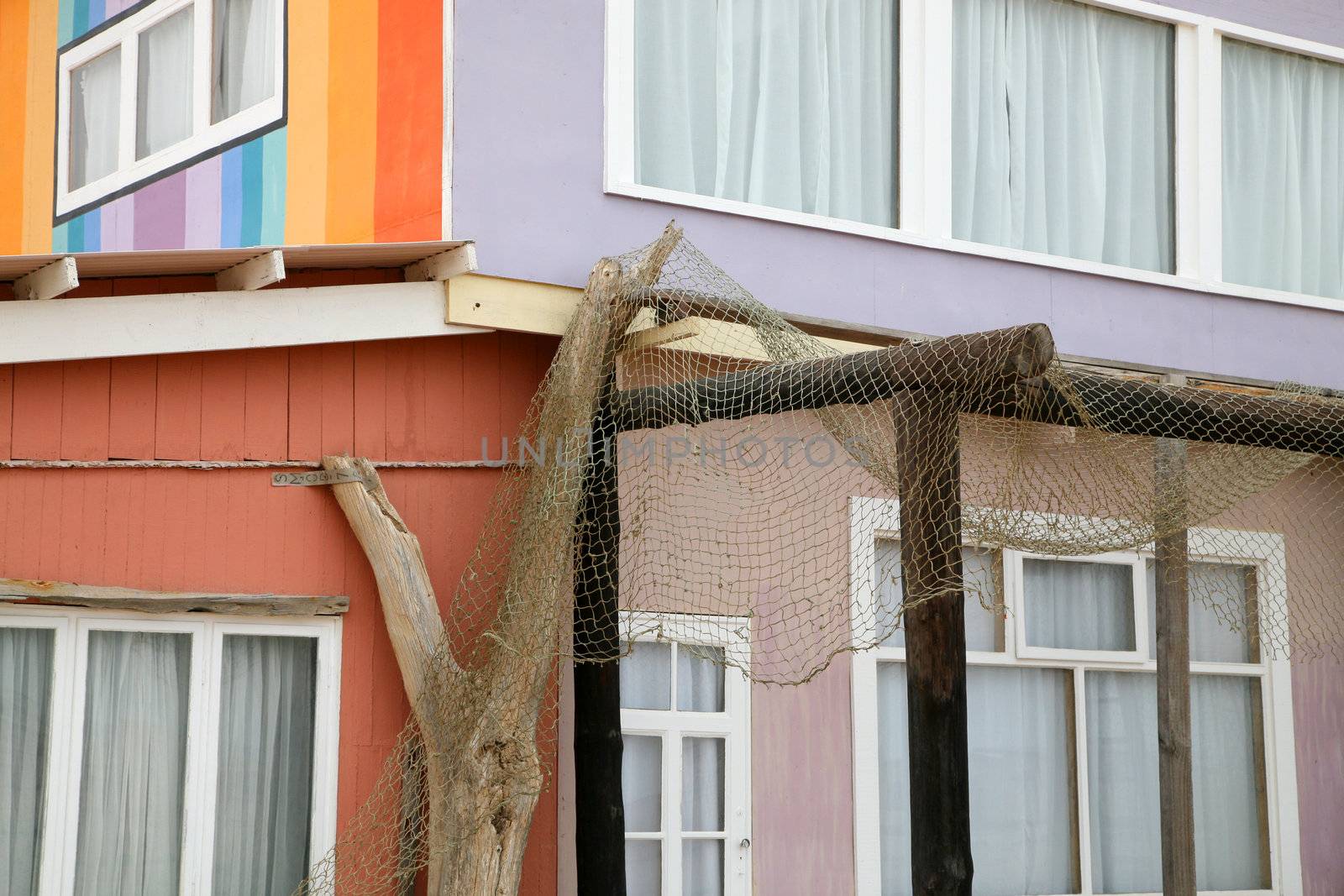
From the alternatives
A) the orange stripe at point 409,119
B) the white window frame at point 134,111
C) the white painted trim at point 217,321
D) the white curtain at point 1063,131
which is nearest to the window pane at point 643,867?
the white painted trim at point 217,321

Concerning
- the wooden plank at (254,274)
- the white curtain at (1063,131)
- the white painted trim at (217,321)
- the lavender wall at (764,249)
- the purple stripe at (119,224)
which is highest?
the white curtain at (1063,131)

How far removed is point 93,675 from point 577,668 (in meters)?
1.68

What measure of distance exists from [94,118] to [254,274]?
355 cm

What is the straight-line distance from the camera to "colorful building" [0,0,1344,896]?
522 centimetres

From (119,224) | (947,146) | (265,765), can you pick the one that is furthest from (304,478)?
(947,146)

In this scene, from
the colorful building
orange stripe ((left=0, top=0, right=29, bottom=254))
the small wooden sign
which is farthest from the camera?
orange stripe ((left=0, top=0, right=29, bottom=254))

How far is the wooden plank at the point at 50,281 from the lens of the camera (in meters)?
4.87

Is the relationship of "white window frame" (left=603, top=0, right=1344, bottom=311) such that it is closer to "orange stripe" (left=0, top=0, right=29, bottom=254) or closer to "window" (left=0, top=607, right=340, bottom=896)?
"window" (left=0, top=607, right=340, bottom=896)

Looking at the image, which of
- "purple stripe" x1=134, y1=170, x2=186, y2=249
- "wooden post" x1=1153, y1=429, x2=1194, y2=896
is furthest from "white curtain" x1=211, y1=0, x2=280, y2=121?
"wooden post" x1=1153, y1=429, x2=1194, y2=896

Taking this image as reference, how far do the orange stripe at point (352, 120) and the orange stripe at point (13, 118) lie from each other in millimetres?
3020

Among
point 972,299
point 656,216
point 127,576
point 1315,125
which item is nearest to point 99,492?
point 127,576

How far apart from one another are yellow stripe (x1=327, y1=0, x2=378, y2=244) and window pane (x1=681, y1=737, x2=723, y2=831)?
2435mm

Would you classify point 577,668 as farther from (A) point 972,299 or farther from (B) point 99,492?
(A) point 972,299

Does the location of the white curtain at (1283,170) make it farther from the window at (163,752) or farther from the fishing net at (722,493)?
the window at (163,752)
